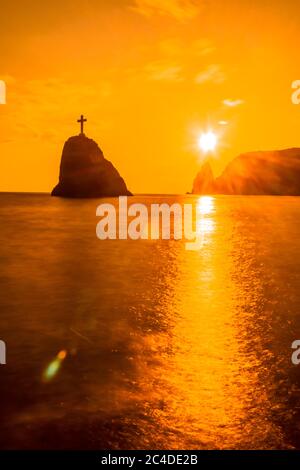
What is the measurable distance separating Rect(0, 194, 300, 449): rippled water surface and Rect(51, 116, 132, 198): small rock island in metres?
146

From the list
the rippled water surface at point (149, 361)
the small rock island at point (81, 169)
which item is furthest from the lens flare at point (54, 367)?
the small rock island at point (81, 169)

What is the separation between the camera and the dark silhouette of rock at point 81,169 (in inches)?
6206

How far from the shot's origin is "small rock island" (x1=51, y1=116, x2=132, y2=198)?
157750 millimetres

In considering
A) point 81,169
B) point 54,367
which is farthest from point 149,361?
point 81,169

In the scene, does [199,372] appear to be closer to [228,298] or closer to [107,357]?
[107,357]

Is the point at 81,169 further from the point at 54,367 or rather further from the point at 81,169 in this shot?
the point at 54,367

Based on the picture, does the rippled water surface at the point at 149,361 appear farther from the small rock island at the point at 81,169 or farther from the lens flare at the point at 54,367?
the small rock island at the point at 81,169

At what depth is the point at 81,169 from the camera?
518ft

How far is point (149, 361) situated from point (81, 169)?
15554 centimetres

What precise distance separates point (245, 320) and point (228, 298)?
2363 millimetres

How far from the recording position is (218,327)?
8648 millimetres
